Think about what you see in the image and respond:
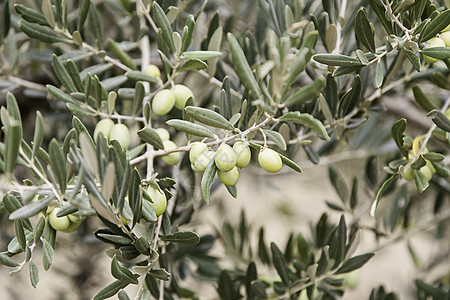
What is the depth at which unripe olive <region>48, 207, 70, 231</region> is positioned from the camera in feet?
1.43

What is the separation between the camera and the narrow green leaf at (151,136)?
1.45ft

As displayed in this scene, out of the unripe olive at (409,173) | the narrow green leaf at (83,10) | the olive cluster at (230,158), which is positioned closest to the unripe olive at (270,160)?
the olive cluster at (230,158)

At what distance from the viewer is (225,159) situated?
41cm

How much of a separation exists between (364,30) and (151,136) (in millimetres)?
245

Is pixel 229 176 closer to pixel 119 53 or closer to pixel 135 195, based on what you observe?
pixel 135 195

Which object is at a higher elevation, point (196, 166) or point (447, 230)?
point (196, 166)

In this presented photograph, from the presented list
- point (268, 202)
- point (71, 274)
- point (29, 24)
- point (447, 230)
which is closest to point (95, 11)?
point (29, 24)

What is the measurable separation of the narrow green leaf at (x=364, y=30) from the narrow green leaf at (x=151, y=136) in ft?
0.76

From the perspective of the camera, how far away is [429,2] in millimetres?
487

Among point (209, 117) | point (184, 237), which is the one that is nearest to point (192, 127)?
point (209, 117)

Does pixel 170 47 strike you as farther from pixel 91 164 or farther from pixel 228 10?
pixel 228 10

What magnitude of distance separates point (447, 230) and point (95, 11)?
3.58ft

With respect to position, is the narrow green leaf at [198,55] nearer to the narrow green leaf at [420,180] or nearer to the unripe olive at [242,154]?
the unripe olive at [242,154]

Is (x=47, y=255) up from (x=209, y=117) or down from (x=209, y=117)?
down
